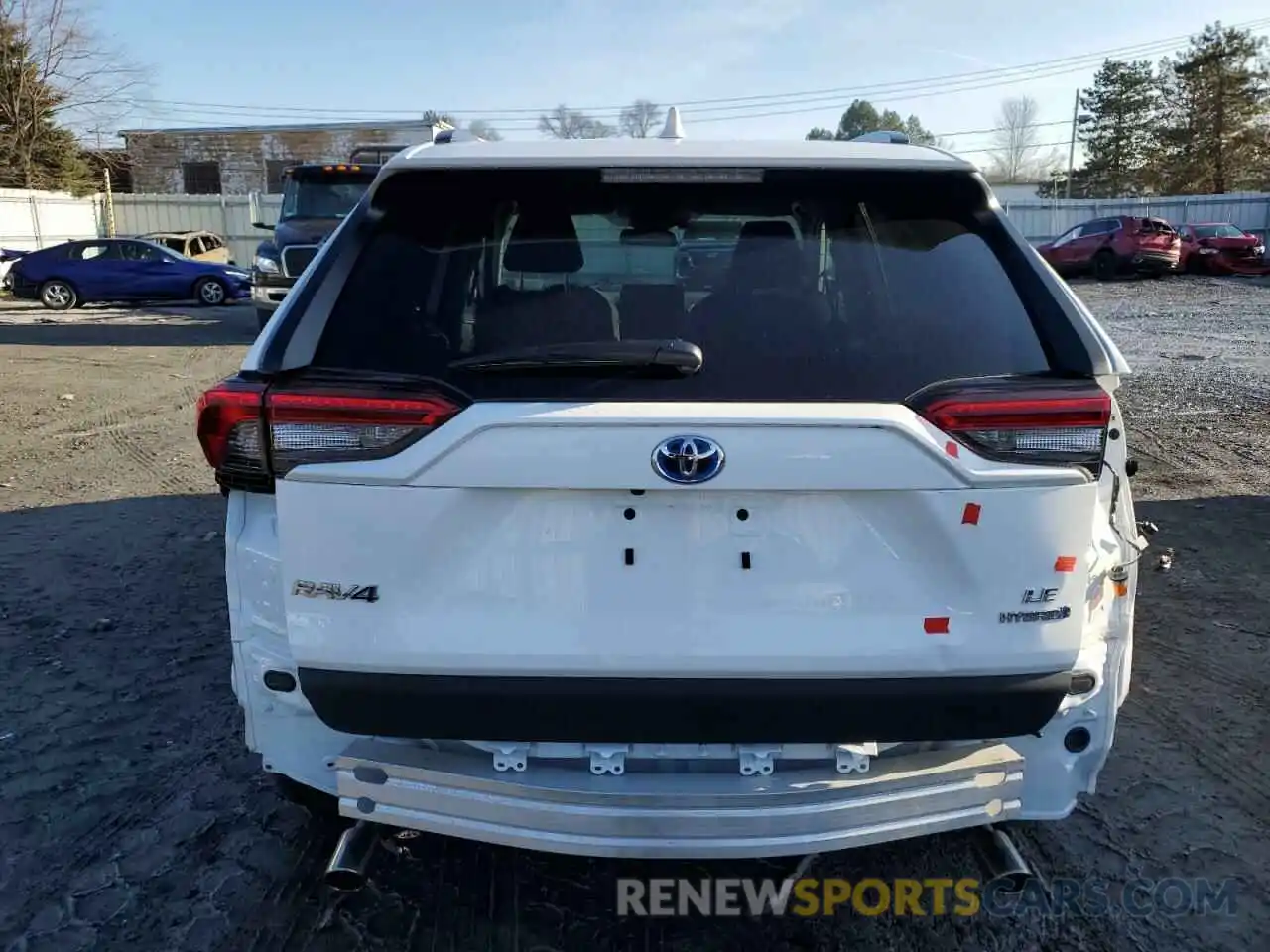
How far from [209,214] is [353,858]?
3300 centimetres

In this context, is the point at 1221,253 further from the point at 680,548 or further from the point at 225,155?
the point at 225,155

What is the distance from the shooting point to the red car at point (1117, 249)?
26.0 metres

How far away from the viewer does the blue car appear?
22.1m

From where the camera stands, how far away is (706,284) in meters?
2.57

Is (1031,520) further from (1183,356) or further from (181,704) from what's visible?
(1183,356)

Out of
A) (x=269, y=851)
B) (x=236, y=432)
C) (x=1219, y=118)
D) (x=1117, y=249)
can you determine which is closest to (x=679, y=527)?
(x=236, y=432)

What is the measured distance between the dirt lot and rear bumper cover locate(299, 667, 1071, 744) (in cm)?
74

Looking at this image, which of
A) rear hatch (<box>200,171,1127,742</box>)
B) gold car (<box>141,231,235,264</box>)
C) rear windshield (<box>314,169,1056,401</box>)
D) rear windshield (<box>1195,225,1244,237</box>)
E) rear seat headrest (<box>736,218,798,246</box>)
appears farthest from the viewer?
rear windshield (<box>1195,225,1244,237</box>)

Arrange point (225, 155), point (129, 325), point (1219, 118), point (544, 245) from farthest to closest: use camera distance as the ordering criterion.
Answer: point (1219, 118), point (225, 155), point (129, 325), point (544, 245)

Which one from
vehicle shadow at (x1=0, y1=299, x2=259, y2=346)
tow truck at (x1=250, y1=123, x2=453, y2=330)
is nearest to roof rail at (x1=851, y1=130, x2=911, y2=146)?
tow truck at (x1=250, y1=123, x2=453, y2=330)

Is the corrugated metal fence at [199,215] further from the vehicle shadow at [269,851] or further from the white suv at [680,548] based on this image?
the white suv at [680,548]

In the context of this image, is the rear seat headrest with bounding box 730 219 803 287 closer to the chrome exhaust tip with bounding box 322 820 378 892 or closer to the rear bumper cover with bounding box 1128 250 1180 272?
the chrome exhaust tip with bounding box 322 820 378 892

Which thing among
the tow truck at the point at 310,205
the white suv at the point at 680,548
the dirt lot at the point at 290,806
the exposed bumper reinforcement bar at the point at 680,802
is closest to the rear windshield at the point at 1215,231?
the tow truck at the point at 310,205

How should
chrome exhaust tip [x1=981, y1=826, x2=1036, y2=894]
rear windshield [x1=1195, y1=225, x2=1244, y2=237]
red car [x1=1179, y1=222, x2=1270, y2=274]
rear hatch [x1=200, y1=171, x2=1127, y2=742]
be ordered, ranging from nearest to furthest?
rear hatch [x1=200, y1=171, x2=1127, y2=742]
chrome exhaust tip [x1=981, y1=826, x2=1036, y2=894]
red car [x1=1179, y1=222, x2=1270, y2=274]
rear windshield [x1=1195, y1=225, x2=1244, y2=237]
